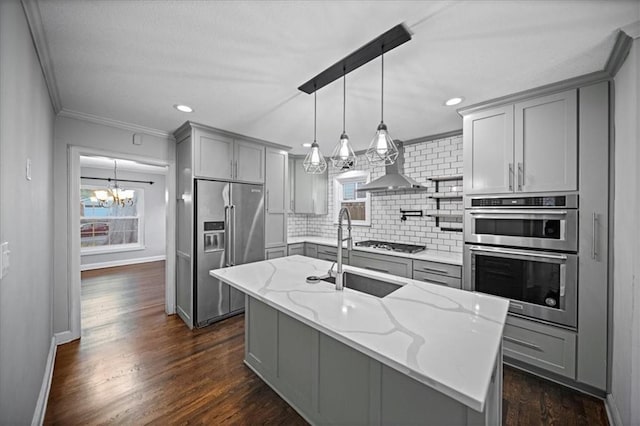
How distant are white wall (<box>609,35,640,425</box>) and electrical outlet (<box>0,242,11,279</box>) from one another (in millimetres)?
3019

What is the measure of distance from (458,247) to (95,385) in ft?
12.6

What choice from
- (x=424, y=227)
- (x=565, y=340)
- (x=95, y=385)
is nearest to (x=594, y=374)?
(x=565, y=340)

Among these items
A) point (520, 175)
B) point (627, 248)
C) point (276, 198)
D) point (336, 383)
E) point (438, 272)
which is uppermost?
point (520, 175)

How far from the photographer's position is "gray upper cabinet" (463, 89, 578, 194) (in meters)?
2.06

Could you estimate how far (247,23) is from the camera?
142cm

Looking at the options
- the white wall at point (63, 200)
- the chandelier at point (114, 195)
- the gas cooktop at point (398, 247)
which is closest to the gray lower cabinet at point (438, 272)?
the gas cooktop at point (398, 247)

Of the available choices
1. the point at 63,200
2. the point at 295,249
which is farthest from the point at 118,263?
the point at 295,249

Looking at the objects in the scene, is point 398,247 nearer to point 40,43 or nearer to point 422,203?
point 422,203

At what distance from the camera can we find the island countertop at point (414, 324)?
2.84 feet

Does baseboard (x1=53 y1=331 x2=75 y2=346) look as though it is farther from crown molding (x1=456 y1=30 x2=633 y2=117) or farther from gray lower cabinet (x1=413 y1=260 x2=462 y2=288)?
crown molding (x1=456 y1=30 x2=633 y2=117)

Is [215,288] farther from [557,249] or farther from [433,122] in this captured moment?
[557,249]

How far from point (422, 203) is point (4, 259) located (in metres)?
3.72

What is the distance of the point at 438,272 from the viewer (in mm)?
2838

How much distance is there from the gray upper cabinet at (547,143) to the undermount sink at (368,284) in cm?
148
